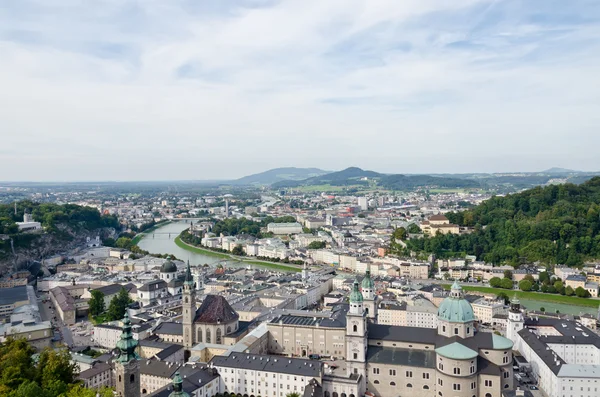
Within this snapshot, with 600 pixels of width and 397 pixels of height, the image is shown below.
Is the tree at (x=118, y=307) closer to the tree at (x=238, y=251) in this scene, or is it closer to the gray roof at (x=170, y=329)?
the gray roof at (x=170, y=329)

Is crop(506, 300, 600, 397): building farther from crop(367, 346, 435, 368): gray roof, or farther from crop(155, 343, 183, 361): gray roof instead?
crop(155, 343, 183, 361): gray roof

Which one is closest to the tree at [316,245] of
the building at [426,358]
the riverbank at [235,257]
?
the riverbank at [235,257]

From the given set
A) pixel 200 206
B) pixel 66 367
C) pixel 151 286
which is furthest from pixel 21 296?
pixel 200 206

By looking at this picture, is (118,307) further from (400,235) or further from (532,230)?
(532,230)

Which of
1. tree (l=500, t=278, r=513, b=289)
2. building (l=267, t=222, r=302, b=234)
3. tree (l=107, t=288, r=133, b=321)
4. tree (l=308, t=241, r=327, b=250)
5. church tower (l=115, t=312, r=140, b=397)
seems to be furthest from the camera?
building (l=267, t=222, r=302, b=234)

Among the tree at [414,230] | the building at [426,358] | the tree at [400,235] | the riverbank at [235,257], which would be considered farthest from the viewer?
the tree at [414,230]

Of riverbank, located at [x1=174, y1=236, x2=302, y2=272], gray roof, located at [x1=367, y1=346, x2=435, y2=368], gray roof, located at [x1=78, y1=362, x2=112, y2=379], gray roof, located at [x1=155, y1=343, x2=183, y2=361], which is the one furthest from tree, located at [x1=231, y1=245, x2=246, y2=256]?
gray roof, located at [x1=367, y1=346, x2=435, y2=368]
